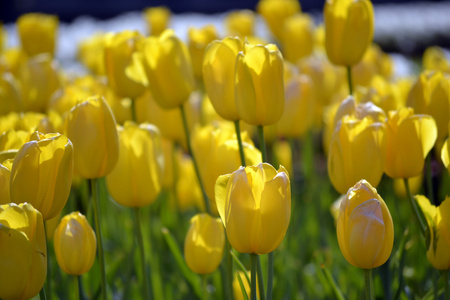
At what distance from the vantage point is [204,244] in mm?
1089

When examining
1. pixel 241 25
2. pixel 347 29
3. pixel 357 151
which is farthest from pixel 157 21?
pixel 357 151

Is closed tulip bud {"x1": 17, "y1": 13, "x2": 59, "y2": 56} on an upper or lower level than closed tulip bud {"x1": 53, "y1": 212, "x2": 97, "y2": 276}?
lower

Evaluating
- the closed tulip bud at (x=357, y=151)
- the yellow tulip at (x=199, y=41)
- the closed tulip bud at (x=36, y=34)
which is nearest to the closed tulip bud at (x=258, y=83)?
the closed tulip bud at (x=357, y=151)

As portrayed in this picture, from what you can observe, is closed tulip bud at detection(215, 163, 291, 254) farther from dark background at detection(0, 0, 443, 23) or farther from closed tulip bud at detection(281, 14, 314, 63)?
dark background at detection(0, 0, 443, 23)

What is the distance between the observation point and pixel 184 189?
6.18ft

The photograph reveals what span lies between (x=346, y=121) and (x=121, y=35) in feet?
2.01

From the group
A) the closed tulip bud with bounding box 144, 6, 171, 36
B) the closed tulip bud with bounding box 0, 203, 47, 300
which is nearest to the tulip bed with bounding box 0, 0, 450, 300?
the closed tulip bud with bounding box 0, 203, 47, 300

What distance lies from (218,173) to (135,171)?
0.55 feet

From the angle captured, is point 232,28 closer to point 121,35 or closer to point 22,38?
point 22,38

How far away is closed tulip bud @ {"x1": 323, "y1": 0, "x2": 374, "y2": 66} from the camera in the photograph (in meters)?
1.33

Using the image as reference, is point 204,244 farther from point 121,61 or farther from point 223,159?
point 121,61

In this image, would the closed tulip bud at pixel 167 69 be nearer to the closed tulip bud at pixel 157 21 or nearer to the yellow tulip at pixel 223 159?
the yellow tulip at pixel 223 159

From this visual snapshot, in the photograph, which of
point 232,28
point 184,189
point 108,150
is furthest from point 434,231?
point 232,28

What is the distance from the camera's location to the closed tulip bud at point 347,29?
4.35 ft
